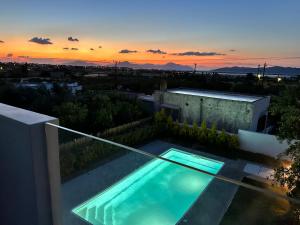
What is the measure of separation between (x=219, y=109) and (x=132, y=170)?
9.05 m

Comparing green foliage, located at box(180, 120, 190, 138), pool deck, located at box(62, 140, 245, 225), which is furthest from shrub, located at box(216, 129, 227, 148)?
green foliage, located at box(180, 120, 190, 138)

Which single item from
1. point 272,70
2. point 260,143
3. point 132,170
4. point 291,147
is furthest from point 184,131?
point 272,70

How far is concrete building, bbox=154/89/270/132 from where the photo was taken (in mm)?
11500

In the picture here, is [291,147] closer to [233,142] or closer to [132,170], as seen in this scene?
[132,170]

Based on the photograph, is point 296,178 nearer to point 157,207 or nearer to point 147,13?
point 157,207

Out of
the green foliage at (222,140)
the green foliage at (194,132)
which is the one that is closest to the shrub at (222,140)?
the green foliage at (222,140)

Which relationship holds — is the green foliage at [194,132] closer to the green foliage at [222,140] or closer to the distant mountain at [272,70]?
the green foliage at [222,140]

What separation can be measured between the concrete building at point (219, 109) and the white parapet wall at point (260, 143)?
106 centimetres

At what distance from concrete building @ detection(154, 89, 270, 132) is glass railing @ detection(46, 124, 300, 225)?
3.04m

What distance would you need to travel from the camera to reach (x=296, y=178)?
4.56 metres

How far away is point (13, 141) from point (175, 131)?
10.8 m

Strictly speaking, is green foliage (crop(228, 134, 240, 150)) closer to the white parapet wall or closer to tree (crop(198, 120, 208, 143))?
the white parapet wall

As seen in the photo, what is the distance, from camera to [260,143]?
33.7 ft

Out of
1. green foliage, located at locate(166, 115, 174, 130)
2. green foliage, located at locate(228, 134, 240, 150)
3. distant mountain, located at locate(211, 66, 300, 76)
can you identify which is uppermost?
distant mountain, located at locate(211, 66, 300, 76)
